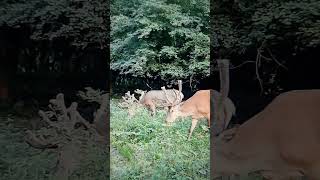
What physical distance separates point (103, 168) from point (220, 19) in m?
1.27

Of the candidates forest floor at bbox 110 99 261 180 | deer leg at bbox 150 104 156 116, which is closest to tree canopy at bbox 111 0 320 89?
deer leg at bbox 150 104 156 116

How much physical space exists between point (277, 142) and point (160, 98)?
83cm

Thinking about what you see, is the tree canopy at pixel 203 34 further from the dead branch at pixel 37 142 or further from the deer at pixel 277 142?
the dead branch at pixel 37 142

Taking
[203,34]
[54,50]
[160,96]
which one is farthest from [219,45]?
[54,50]

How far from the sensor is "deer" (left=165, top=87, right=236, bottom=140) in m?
3.21

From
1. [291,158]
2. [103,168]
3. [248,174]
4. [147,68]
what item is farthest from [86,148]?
[291,158]

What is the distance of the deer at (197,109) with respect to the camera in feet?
10.5

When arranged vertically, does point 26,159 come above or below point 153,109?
below

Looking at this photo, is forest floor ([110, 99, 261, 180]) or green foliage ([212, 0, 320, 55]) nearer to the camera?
green foliage ([212, 0, 320, 55])

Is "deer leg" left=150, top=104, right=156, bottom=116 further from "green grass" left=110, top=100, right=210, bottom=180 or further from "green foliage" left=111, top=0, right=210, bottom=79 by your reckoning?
"green foliage" left=111, top=0, right=210, bottom=79

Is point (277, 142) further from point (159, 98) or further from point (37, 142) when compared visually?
point (37, 142)

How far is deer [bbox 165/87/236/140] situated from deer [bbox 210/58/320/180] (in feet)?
0.36

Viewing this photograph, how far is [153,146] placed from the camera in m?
3.28

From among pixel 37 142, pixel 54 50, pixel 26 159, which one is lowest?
pixel 26 159
